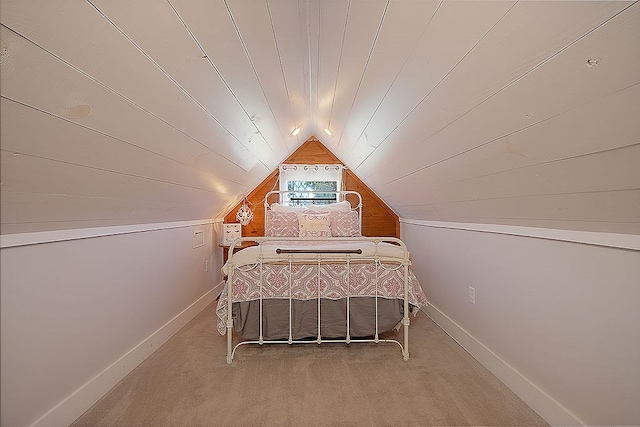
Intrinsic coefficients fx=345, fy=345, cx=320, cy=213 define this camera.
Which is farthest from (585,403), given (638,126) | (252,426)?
(252,426)

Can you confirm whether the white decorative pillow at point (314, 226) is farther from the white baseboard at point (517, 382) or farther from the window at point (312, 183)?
the white baseboard at point (517, 382)

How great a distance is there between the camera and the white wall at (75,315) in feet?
4.12

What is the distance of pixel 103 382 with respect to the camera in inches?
69.1

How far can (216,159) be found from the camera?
7.66ft

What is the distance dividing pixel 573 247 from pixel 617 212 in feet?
1.10

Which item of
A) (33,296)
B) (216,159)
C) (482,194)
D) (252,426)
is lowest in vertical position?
(252,426)

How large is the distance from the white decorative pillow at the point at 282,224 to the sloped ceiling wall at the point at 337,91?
5.39 ft

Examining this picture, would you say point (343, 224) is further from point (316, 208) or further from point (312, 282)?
point (312, 282)

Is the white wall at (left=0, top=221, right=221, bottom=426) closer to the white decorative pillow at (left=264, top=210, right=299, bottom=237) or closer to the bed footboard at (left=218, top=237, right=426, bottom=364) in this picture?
the bed footboard at (left=218, top=237, right=426, bottom=364)

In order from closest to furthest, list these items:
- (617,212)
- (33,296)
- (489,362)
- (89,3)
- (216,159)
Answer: (89,3) < (617,212) < (33,296) < (489,362) < (216,159)

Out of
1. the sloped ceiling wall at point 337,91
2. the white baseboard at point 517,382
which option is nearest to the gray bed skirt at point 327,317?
the white baseboard at point 517,382

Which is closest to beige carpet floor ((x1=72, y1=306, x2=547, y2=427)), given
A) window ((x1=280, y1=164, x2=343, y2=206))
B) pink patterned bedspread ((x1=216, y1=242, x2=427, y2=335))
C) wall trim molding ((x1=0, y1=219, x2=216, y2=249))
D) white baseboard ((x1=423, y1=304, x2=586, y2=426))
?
white baseboard ((x1=423, y1=304, x2=586, y2=426))

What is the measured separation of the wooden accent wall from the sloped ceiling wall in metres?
2.17

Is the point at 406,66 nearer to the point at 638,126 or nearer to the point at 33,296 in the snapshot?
the point at 638,126
